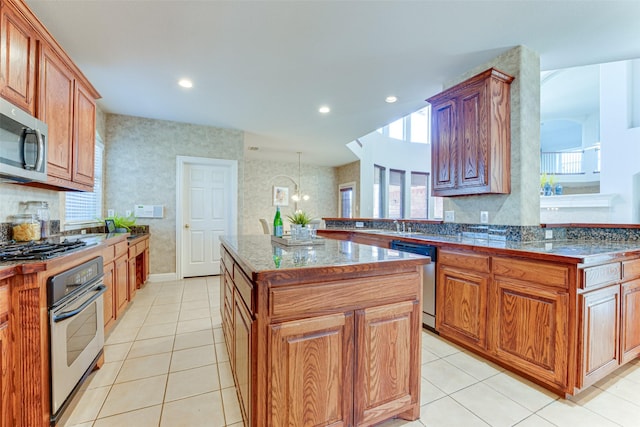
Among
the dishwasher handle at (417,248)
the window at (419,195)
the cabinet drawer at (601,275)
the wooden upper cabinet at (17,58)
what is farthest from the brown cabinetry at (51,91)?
the window at (419,195)

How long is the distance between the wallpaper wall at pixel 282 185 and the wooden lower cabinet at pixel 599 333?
6532mm

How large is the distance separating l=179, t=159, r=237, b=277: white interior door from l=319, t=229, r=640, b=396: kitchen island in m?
3.88

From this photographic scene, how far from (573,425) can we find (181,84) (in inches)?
171

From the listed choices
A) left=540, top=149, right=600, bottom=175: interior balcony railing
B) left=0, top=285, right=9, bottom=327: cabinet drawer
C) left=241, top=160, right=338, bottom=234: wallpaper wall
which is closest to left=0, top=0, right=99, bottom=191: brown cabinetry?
left=0, top=285, right=9, bottom=327: cabinet drawer

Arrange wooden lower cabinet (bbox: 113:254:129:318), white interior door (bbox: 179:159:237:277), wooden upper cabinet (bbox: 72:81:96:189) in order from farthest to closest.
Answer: white interior door (bbox: 179:159:237:277) → wooden lower cabinet (bbox: 113:254:129:318) → wooden upper cabinet (bbox: 72:81:96:189)

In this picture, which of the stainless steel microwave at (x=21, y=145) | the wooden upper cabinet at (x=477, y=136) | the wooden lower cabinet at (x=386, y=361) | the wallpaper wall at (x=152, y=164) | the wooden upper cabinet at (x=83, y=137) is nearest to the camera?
the wooden lower cabinet at (x=386, y=361)

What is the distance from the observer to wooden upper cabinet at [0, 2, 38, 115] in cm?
153

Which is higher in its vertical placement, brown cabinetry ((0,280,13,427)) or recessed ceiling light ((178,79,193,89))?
recessed ceiling light ((178,79,193,89))

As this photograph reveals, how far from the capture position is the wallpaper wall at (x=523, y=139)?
2424 mm

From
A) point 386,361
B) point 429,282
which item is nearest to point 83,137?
point 386,361


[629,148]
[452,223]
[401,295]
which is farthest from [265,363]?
[629,148]

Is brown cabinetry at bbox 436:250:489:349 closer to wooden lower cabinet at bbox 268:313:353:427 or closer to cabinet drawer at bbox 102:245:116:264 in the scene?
wooden lower cabinet at bbox 268:313:353:427

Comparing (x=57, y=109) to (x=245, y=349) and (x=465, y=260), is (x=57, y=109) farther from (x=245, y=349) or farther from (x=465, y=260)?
(x=465, y=260)

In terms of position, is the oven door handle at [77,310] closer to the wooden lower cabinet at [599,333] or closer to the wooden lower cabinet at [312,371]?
the wooden lower cabinet at [312,371]
